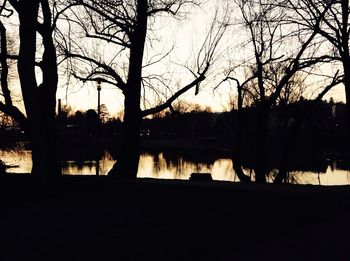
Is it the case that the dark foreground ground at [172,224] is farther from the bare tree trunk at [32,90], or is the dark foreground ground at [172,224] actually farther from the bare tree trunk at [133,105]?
the bare tree trunk at [133,105]

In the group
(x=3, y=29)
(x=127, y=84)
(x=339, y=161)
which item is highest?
(x=3, y=29)

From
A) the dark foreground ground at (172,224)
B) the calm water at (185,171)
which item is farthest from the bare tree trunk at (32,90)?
the calm water at (185,171)

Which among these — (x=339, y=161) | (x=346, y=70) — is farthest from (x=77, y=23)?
(x=339, y=161)

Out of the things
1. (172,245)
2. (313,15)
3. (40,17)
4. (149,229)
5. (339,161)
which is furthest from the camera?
(339,161)

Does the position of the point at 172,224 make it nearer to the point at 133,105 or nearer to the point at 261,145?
the point at 133,105

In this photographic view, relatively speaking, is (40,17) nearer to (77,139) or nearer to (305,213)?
(305,213)

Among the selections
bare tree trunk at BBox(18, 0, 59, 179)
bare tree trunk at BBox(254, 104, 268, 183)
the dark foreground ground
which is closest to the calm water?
bare tree trunk at BBox(254, 104, 268, 183)

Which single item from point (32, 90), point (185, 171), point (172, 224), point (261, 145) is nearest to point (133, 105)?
point (32, 90)

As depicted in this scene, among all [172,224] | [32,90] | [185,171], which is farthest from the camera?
[185,171]

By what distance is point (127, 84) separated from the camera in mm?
16594

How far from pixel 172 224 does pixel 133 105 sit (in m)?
9.38

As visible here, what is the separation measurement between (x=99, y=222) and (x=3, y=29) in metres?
10.2

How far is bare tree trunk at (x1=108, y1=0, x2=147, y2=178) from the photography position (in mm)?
16312

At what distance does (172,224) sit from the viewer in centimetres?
772
